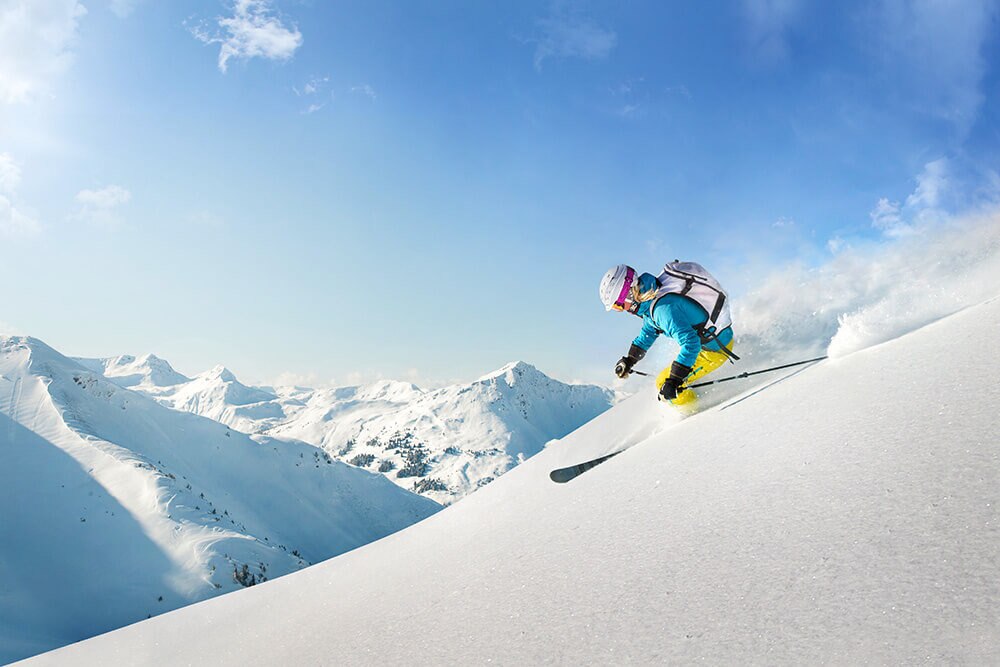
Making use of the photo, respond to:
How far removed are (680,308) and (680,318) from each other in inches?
6.0

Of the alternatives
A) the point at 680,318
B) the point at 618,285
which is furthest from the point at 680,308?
the point at 618,285

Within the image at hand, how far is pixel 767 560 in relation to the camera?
259 cm

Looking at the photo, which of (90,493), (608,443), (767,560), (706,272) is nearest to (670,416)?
(608,443)

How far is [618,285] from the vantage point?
24.0ft

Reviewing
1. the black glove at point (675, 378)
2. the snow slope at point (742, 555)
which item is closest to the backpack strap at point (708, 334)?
the black glove at point (675, 378)

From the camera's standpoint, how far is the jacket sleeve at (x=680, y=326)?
265 inches

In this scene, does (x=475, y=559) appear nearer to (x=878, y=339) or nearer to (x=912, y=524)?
(x=912, y=524)

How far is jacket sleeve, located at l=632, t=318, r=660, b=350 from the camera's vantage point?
25.9ft

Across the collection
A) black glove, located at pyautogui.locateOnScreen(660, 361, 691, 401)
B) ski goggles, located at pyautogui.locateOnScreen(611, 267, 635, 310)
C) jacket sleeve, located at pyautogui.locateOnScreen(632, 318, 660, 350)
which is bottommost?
black glove, located at pyautogui.locateOnScreen(660, 361, 691, 401)

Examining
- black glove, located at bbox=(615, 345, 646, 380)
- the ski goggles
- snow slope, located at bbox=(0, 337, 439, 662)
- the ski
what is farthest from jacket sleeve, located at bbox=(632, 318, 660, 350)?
snow slope, located at bbox=(0, 337, 439, 662)

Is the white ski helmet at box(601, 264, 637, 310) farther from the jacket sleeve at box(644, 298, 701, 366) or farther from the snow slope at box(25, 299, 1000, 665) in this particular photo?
the snow slope at box(25, 299, 1000, 665)

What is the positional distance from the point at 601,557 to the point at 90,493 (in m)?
49.3

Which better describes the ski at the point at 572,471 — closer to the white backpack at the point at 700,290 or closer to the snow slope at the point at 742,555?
the snow slope at the point at 742,555

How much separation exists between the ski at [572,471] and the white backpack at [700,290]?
7.92 feet
